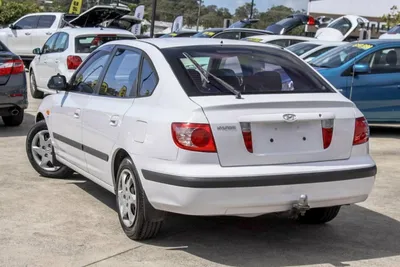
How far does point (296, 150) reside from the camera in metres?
4.66

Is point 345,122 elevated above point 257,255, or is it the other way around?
point 345,122

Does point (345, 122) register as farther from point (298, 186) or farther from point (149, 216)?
point (149, 216)

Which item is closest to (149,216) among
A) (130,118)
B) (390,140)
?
(130,118)

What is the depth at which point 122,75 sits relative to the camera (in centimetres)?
559

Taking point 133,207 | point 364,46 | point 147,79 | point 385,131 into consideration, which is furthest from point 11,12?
point 133,207

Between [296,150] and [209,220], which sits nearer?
[296,150]

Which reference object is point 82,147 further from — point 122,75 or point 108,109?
point 122,75

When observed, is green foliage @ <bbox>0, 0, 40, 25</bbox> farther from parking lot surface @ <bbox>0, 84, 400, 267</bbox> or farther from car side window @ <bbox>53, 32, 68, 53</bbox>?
parking lot surface @ <bbox>0, 84, 400, 267</bbox>

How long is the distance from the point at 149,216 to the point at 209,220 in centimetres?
98

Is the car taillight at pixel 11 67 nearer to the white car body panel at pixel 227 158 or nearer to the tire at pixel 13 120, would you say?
the tire at pixel 13 120

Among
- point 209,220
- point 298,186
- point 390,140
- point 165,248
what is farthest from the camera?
point 390,140

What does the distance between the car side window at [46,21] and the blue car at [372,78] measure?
1166 cm

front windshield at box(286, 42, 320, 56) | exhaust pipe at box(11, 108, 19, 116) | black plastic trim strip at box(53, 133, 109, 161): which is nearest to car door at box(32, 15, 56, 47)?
front windshield at box(286, 42, 320, 56)

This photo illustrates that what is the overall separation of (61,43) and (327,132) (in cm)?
916
